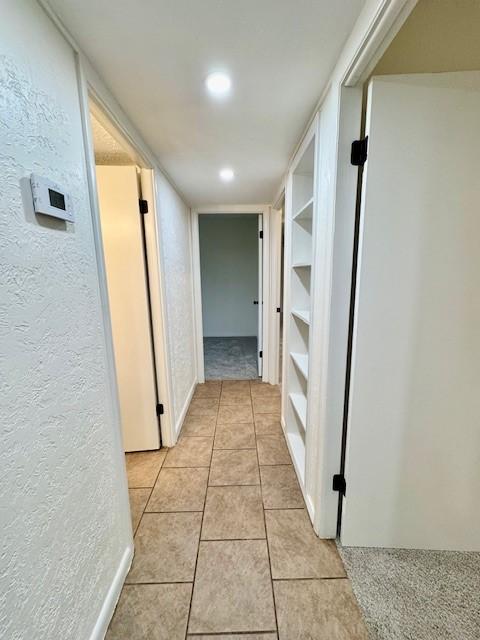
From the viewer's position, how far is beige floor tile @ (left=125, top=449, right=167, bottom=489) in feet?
5.89

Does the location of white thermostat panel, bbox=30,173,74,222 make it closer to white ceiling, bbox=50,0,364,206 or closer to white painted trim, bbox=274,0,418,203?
white ceiling, bbox=50,0,364,206

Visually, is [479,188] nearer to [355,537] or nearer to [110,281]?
[355,537]

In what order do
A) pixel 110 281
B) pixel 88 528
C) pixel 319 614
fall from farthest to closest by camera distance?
pixel 110 281
pixel 319 614
pixel 88 528

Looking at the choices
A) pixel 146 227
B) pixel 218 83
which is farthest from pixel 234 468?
pixel 218 83

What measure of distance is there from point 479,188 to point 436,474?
1234mm

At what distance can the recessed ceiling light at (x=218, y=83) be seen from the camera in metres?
1.05

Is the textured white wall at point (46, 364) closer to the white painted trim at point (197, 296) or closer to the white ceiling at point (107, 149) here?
the white ceiling at point (107, 149)

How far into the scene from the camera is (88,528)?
94cm

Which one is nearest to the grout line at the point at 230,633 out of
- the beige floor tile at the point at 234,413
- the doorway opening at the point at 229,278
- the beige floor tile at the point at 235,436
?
the beige floor tile at the point at 235,436

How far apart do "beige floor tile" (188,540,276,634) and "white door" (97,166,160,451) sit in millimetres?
1000

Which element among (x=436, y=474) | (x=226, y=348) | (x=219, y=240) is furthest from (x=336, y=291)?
(x=219, y=240)

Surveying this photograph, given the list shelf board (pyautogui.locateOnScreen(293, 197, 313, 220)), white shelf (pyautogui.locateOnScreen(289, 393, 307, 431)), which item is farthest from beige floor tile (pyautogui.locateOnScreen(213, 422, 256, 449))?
shelf board (pyautogui.locateOnScreen(293, 197, 313, 220))

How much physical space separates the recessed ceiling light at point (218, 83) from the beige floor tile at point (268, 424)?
231 cm

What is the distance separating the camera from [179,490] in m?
1.72
